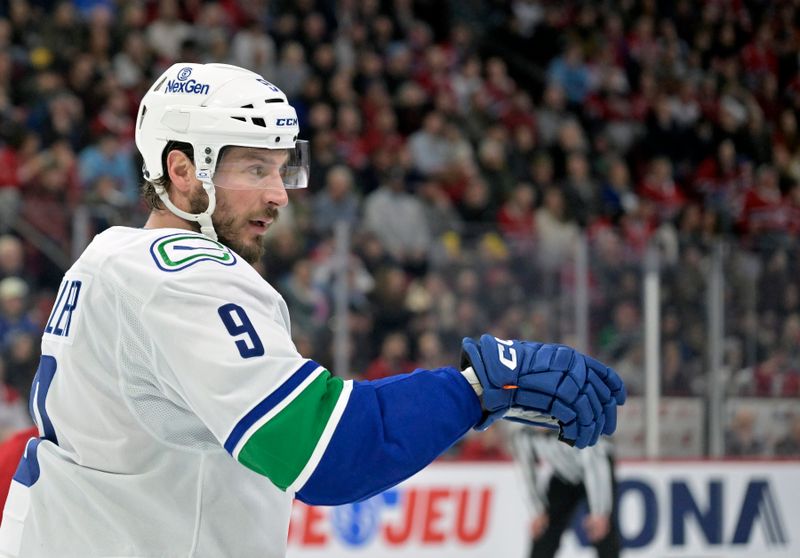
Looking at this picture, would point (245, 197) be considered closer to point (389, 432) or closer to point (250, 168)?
point (250, 168)

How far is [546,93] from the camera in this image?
10.4 metres

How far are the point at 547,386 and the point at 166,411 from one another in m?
0.56

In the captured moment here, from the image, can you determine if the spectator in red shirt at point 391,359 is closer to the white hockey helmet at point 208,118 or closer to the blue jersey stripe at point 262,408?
the white hockey helmet at point 208,118

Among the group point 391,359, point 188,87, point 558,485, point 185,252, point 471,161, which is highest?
point 188,87

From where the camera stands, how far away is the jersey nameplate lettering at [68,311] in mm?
2033

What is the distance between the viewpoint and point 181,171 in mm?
2166

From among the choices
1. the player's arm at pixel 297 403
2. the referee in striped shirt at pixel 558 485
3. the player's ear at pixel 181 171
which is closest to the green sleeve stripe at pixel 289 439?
the player's arm at pixel 297 403

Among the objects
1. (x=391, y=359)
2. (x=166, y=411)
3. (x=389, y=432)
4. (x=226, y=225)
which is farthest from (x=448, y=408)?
(x=391, y=359)

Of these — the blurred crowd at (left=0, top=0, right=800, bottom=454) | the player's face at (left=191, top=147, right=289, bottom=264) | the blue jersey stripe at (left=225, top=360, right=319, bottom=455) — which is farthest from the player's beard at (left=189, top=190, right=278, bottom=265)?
the blurred crowd at (left=0, top=0, right=800, bottom=454)

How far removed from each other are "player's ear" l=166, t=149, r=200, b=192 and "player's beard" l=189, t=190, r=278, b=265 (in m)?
0.02

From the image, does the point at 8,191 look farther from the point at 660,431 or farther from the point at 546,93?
the point at 546,93

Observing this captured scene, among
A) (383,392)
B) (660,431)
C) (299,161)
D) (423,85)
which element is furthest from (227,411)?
(423,85)

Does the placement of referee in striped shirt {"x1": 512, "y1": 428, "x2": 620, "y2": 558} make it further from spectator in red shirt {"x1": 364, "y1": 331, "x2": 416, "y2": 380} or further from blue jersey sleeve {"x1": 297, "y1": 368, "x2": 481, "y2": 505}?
blue jersey sleeve {"x1": 297, "y1": 368, "x2": 481, "y2": 505}

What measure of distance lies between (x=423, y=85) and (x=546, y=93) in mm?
1079
